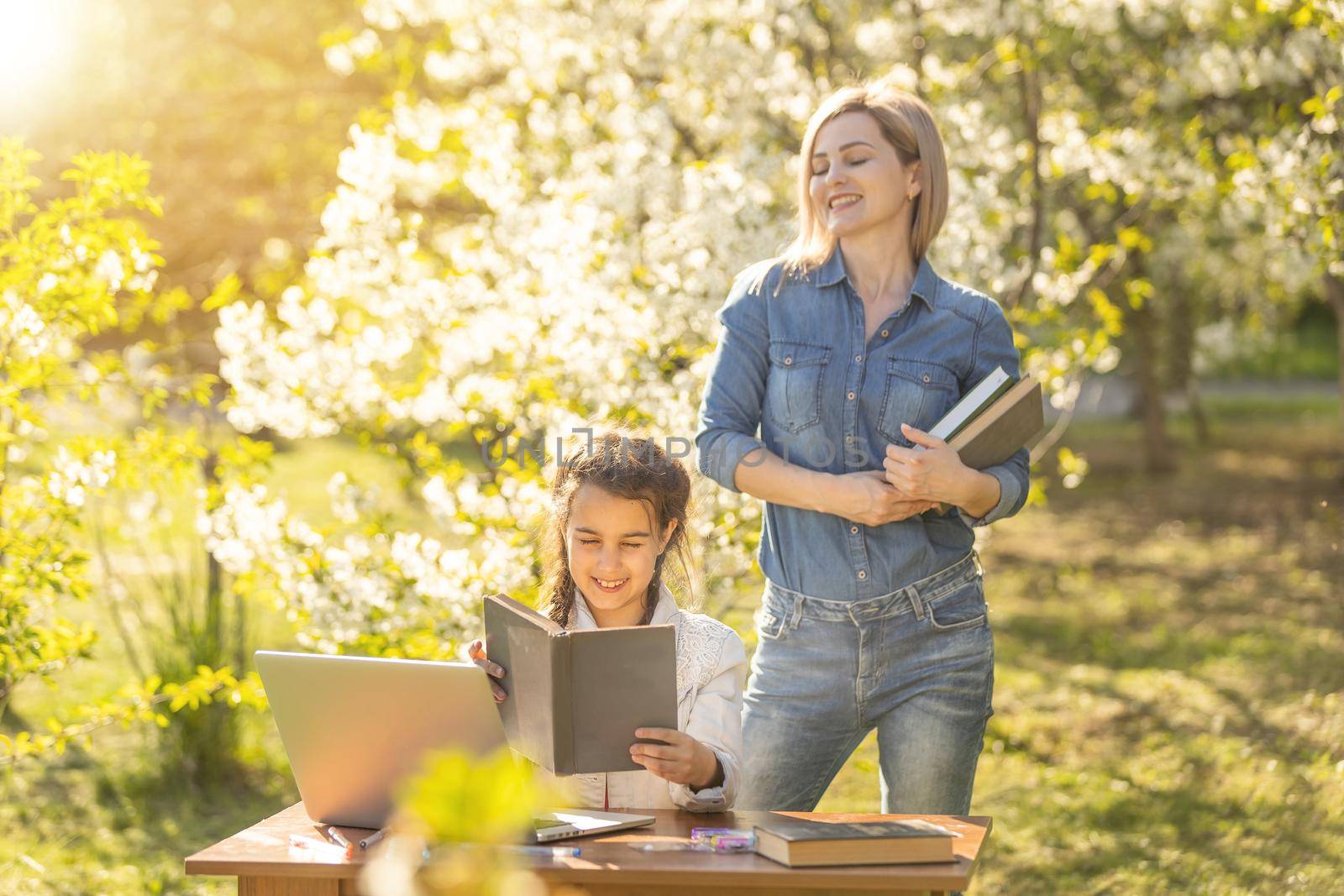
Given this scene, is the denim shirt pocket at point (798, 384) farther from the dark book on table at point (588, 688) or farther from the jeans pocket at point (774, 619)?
the dark book on table at point (588, 688)

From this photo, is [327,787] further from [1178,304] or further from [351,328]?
[1178,304]

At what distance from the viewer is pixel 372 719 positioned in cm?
234

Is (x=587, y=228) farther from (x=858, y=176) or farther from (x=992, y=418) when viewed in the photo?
(x=992, y=418)

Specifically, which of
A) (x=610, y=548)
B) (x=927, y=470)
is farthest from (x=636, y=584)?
(x=927, y=470)

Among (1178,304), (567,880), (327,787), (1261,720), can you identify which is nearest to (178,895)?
(327,787)

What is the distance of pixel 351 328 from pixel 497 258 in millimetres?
579

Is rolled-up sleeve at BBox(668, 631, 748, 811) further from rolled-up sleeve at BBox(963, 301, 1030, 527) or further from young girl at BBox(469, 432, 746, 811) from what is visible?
rolled-up sleeve at BBox(963, 301, 1030, 527)

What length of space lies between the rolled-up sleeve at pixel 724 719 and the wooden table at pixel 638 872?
27 cm

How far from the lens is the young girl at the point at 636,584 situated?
9.27ft

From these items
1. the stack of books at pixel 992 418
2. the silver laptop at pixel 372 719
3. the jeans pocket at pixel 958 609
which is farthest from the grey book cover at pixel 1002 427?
the silver laptop at pixel 372 719

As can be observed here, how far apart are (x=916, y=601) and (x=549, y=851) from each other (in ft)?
3.25

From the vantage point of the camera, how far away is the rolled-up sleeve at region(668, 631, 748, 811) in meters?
2.68

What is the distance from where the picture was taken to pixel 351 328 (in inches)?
197

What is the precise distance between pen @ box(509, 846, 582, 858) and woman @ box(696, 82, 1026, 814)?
80cm
